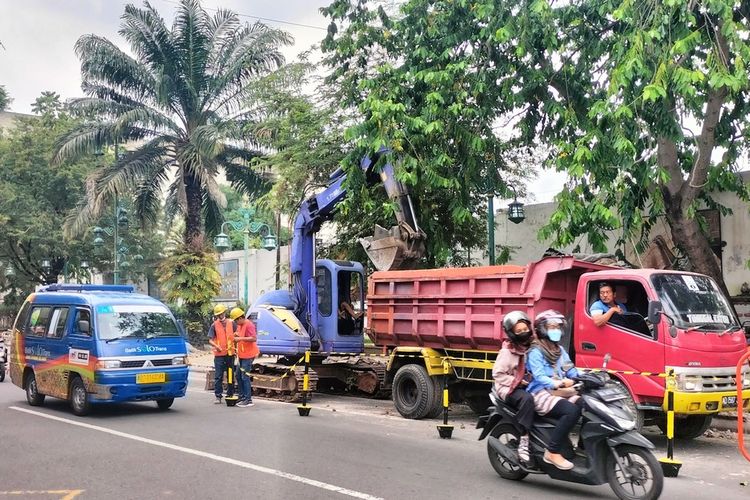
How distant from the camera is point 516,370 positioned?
22.2 ft

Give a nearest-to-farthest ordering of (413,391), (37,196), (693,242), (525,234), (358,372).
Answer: (413,391)
(693,242)
(358,372)
(525,234)
(37,196)

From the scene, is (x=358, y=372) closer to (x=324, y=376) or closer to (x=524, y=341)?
(x=324, y=376)

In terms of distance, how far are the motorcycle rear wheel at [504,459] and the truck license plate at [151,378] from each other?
20.2 ft

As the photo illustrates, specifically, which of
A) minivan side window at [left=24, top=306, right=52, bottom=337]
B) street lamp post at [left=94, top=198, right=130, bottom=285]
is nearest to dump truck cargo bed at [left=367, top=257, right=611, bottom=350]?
minivan side window at [left=24, top=306, right=52, bottom=337]

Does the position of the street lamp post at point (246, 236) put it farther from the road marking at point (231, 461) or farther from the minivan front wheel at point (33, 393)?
the road marking at point (231, 461)

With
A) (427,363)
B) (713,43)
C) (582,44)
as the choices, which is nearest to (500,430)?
(427,363)

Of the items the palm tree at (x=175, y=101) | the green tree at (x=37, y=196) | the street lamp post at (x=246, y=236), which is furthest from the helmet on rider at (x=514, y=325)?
the green tree at (x=37, y=196)

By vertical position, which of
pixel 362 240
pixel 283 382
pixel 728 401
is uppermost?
pixel 362 240

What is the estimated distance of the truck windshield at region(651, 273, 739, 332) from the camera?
29.1 ft

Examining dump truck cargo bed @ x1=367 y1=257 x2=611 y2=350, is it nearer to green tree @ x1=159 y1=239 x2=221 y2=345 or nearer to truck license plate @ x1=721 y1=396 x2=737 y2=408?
truck license plate @ x1=721 y1=396 x2=737 y2=408

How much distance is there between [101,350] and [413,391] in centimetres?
479

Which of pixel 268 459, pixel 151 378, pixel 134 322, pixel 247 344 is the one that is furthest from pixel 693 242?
pixel 134 322

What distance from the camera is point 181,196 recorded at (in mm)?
27734

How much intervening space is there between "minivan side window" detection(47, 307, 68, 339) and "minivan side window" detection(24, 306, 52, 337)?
185 millimetres
